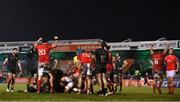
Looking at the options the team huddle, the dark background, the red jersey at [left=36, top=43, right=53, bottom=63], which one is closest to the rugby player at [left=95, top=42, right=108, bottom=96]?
the team huddle

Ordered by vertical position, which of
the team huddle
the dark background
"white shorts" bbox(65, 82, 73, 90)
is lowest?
"white shorts" bbox(65, 82, 73, 90)

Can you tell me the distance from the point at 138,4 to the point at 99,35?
4.11 meters

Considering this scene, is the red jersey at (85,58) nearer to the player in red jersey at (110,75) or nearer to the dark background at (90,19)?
the player in red jersey at (110,75)

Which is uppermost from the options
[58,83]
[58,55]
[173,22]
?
[173,22]

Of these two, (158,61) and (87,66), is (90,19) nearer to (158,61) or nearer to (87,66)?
(158,61)

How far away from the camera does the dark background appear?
36.6m

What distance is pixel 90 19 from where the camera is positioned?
127 ft

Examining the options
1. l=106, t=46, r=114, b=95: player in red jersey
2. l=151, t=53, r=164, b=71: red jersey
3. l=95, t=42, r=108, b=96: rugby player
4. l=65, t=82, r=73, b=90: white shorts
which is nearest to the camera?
Answer: l=95, t=42, r=108, b=96: rugby player

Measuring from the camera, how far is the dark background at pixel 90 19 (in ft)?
120

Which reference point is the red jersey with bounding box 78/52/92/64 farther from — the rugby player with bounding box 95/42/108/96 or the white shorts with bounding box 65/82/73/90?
the white shorts with bounding box 65/82/73/90

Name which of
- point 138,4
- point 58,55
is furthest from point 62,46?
point 138,4

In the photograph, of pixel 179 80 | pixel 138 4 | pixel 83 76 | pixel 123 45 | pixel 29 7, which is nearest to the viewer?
pixel 83 76

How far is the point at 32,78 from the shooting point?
2052 cm

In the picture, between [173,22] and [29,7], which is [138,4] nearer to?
[173,22]
